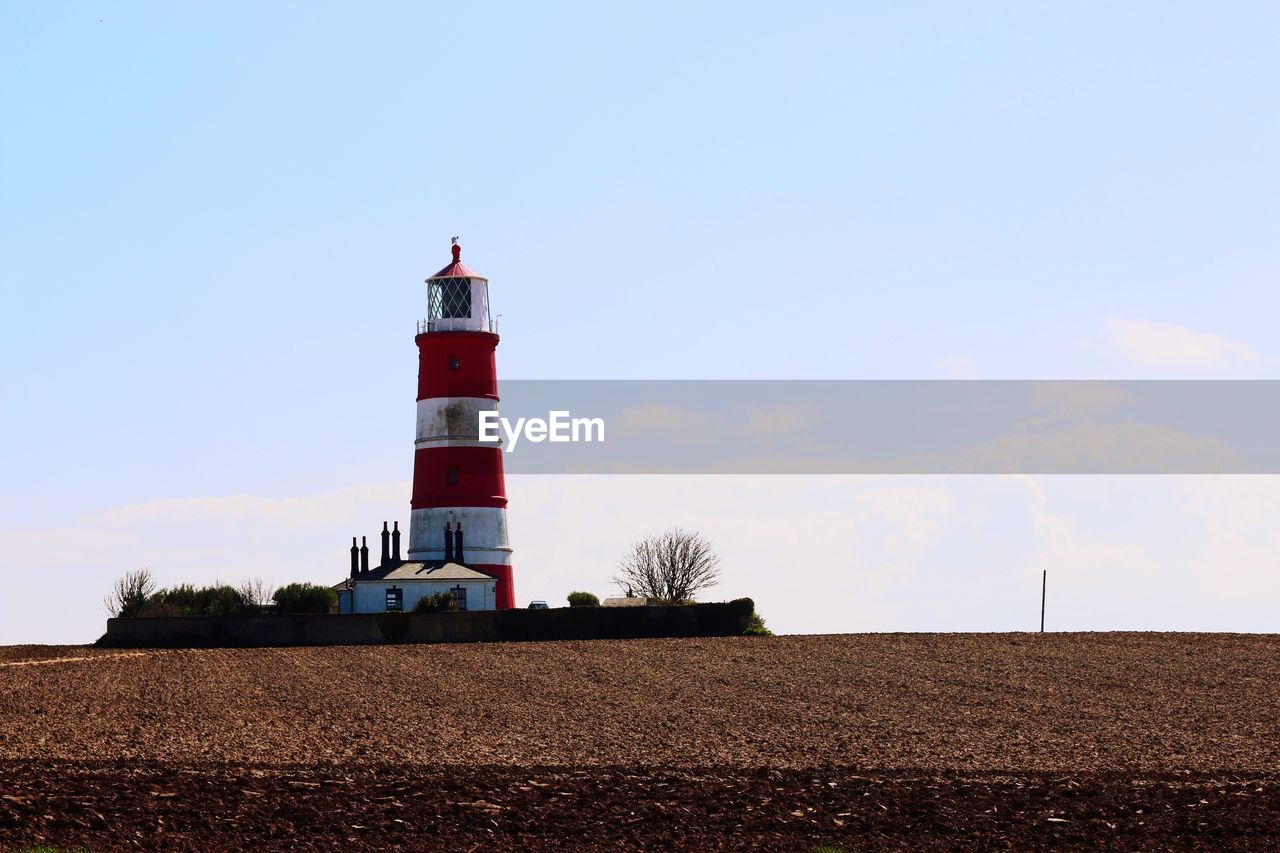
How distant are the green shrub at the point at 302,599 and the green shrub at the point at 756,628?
17.7 metres

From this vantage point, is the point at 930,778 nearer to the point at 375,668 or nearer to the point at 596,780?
the point at 596,780

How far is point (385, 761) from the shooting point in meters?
23.9

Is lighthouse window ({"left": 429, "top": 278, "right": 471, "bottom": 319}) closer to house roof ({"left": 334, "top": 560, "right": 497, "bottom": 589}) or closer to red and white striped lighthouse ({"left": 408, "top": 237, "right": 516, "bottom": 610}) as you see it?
red and white striped lighthouse ({"left": 408, "top": 237, "right": 516, "bottom": 610})

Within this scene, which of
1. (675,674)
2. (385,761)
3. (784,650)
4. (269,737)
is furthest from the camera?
(784,650)

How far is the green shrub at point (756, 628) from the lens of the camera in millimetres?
50716

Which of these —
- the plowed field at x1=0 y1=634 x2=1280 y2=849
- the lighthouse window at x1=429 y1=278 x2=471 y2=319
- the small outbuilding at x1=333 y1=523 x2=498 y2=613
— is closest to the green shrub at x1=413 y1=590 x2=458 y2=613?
the small outbuilding at x1=333 y1=523 x2=498 y2=613

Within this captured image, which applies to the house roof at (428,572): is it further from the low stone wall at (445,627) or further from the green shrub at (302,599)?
the low stone wall at (445,627)

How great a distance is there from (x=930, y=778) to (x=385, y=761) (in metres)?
7.36

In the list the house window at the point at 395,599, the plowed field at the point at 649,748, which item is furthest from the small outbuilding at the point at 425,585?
the plowed field at the point at 649,748

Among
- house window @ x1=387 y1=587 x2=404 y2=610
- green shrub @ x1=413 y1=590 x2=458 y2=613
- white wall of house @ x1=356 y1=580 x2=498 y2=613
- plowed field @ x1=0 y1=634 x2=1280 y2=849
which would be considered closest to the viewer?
plowed field @ x1=0 y1=634 x2=1280 y2=849

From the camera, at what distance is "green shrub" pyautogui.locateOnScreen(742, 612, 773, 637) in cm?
5072

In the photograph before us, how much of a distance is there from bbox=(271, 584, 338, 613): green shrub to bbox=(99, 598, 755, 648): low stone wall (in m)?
11.7

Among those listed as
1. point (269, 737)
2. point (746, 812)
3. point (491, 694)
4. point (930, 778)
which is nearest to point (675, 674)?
point (491, 694)

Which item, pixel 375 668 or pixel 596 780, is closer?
pixel 596 780
